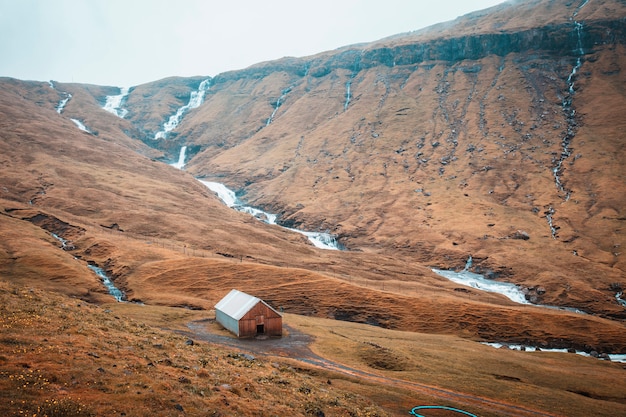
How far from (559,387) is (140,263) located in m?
84.7

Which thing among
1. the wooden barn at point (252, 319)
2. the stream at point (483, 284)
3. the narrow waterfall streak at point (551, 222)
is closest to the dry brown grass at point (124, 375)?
the wooden barn at point (252, 319)

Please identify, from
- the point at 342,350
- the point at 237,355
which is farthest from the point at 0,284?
the point at 342,350

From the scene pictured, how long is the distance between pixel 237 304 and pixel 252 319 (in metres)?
5.14

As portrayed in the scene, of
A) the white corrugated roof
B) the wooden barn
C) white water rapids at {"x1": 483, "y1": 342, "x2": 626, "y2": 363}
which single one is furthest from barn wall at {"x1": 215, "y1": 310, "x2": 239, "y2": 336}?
white water rapids at {"x1": 483, "y1": 342, "x2": 626, "y2": 363}

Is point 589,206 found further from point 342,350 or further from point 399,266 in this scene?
point 342,350

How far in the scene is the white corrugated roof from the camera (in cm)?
6544

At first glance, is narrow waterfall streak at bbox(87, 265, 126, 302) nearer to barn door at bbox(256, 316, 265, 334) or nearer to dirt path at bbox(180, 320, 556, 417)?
dirt path at bbox(180, 320, 556, 417)

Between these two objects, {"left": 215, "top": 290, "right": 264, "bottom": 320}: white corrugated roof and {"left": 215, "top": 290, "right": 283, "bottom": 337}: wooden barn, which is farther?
{"left": 215, "top": 290, "right": 264, "bottom": 320}: white corrugated roof

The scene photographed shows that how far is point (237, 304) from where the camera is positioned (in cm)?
6906

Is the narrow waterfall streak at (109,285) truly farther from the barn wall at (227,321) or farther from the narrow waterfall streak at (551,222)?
the narrow waterfall streak at (551,222)

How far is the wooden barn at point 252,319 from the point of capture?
6444 centimetres

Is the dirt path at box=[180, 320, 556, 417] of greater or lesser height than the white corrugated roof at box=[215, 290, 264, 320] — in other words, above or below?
below

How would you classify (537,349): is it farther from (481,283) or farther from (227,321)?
(481,283)

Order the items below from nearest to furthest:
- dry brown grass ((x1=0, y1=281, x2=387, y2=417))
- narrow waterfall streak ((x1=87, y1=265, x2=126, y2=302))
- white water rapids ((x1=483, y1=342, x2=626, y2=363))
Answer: dry brown grass ((x1=0, y1=281, x2=387, y2=417))
white water rapids ((x1=483, y1=342, x2=626, y2=363))
narrow waterfall streak ((x1=87, y1=265, x2=126, y2=302))
